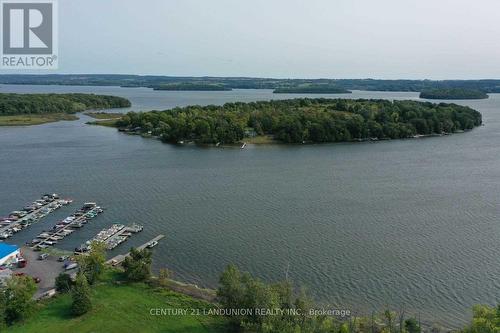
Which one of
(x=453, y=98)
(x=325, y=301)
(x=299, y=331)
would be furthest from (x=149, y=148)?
(x=453, y=98)

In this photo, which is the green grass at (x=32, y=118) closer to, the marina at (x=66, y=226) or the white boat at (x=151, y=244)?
the marina at (x=66, y=226)

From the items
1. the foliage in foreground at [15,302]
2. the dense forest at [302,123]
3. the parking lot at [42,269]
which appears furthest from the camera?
the dense forest at [302,123]

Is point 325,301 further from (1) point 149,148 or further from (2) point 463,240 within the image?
(1) point 149,148

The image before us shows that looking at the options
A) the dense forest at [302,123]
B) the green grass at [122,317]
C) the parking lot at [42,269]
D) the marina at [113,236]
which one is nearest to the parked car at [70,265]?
the parking lot at [42,269]

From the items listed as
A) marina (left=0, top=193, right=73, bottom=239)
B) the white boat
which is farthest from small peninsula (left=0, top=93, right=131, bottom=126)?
the white boat

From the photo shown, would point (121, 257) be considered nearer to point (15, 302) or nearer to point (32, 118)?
point (15, 302)

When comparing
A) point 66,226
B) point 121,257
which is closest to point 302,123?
point 66,226
